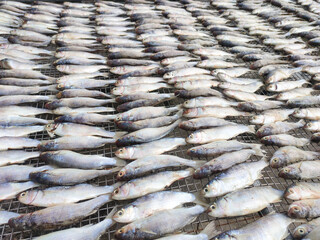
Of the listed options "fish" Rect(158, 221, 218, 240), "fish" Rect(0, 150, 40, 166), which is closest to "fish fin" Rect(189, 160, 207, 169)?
"fish" Rect(158, 221, 218, 240)

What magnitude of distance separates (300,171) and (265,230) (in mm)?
914

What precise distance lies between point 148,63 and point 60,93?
5.34 feet

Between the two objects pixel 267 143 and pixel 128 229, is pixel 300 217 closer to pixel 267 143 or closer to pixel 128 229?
pixel 267 143

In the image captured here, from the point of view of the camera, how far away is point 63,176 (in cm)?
269

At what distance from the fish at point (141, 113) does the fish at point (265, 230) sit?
1.81m

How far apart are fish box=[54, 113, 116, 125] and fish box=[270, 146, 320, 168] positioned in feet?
7.09

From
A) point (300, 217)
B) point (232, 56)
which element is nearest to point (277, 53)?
point (232, 56)

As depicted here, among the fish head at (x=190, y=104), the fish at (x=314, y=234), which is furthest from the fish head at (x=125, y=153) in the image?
the fish at (x=314, y=234)

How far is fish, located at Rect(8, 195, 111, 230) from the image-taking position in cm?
231

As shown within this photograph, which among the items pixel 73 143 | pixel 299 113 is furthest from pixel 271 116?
pixel 73 143

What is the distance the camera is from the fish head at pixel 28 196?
250 centimetres

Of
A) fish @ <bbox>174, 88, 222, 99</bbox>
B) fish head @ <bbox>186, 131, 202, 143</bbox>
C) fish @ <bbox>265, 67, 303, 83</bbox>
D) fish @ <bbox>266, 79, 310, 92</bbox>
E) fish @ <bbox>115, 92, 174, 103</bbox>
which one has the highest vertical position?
fish @ <bbox>265, 67, 303, 83</bbox>

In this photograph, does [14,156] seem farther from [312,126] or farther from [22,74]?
[312,126]

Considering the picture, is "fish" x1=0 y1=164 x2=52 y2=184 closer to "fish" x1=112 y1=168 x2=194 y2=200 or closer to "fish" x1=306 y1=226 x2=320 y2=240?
"fish" x1=112 y1=168 x2=194 y2=200
